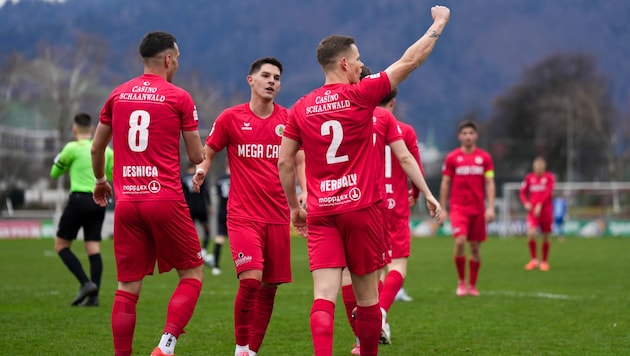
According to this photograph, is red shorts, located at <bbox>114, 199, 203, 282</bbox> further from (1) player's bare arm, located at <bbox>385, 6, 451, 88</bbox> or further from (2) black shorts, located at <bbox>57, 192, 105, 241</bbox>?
(2) black shorts, located at <bbox>57, 192, 105, 241</bbox>

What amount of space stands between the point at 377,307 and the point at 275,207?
4.84ft

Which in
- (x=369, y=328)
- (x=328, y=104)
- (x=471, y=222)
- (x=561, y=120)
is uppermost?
(x=561, y=120)

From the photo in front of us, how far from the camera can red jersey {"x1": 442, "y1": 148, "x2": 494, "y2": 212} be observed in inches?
549

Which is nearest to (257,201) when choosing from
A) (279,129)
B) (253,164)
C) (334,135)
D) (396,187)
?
(253,164)

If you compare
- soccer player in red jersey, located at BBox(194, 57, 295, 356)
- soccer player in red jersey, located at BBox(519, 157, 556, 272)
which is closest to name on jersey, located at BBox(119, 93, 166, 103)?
soccer player in red jersey, located at BBox(194, 57, 295, 356)

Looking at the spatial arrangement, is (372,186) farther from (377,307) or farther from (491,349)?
(491,349)

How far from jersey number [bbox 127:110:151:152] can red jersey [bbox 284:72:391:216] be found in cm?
116

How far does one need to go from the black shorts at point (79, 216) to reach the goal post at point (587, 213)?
3106 cm

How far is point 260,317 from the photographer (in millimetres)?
7895

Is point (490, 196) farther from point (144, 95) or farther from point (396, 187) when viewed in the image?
point (144, 95)

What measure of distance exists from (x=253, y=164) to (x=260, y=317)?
1274mm

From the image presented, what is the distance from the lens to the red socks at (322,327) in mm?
6484

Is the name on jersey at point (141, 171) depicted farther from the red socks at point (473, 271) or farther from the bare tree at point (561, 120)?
the bare tree at point (561, 120)

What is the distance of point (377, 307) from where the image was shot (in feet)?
22.5
